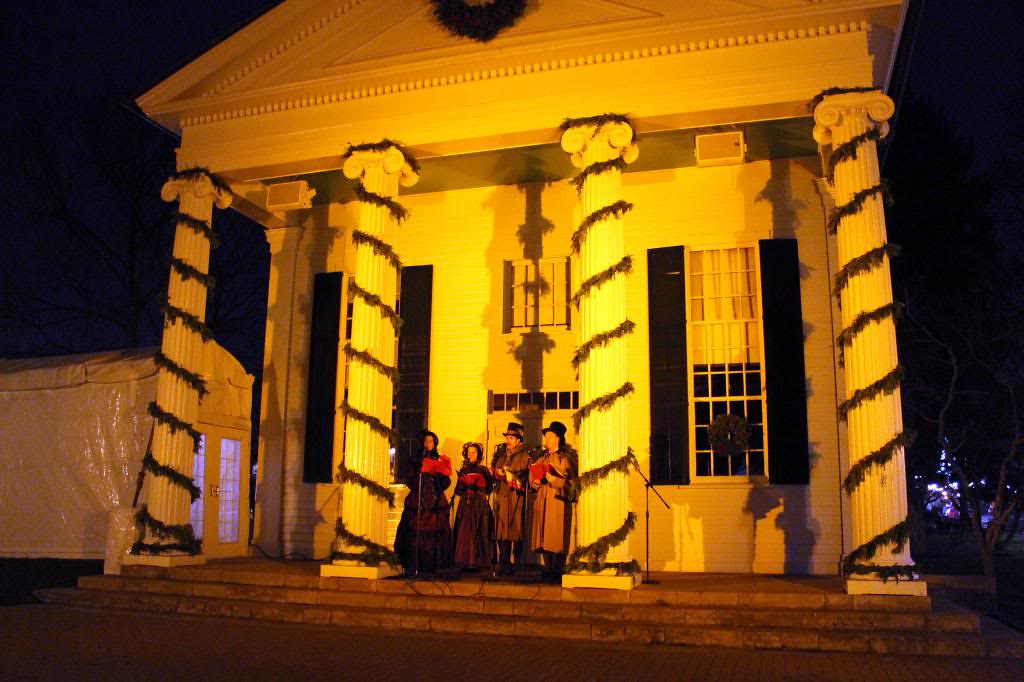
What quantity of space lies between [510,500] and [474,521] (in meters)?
0.54

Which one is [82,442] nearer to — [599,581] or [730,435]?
[599,581]

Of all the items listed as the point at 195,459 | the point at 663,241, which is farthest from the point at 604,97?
the point at 195,459

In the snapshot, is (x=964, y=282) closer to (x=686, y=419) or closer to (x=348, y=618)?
(x=686, y=419)

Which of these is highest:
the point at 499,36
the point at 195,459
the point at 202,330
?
the point at 499,36

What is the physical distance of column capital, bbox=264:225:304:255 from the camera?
46.8ft

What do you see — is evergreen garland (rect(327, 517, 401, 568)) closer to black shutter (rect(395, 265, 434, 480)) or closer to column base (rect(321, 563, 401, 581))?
column base (rect(321, 563, 401, 581))

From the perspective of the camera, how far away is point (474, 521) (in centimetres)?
1025

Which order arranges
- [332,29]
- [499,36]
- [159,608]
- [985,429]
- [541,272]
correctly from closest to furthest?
[159,608], [499,36], [332,29], [541,272], [985,429]

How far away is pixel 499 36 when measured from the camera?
10258 millimetres

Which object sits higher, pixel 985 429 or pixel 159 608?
pixel 985 429

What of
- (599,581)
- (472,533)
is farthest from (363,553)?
(599,581)

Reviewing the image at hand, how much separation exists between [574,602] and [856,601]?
2.78 metres

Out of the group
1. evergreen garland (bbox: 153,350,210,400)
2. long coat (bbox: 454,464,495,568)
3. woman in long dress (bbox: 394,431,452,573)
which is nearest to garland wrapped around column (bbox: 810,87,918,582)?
long coat (bbox: 454,464,495,568)

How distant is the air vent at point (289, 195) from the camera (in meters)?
12.3
